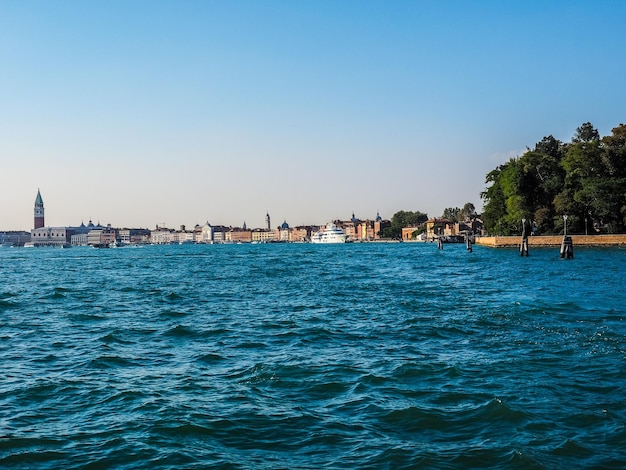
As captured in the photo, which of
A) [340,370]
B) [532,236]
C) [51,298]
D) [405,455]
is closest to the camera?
[405,455]

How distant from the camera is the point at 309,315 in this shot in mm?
19594

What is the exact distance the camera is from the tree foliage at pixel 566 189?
232ft

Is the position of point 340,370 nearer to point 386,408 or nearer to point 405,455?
point 386,408

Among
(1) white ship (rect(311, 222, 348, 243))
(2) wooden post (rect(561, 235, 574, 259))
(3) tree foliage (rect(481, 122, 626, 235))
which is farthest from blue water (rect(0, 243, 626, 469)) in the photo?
(1) white ship (rect(311, 222, 348, 243))

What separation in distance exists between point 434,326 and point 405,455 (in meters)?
9.69

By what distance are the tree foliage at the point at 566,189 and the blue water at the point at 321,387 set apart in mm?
55127

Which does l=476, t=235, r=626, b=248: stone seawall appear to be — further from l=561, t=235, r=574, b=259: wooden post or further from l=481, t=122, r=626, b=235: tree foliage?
l=561, t=235, r=574, b=259: wooden post

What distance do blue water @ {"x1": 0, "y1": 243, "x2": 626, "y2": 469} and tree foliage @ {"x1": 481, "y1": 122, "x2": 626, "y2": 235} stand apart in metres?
55.1

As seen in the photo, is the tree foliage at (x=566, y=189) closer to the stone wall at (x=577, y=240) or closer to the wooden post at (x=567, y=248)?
the stone wall at (x=577, y=240)

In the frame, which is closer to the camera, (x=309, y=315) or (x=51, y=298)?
(x=309, y=315)

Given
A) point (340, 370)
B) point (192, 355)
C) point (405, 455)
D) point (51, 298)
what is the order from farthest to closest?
point (51, 298), point (192, 355), point (340, 370), point (405, 455)

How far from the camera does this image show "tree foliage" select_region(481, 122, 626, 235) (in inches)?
2785

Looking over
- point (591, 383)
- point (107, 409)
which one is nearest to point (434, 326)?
point (591, 383)

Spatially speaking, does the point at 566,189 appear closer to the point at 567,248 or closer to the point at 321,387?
the point at 567,248
